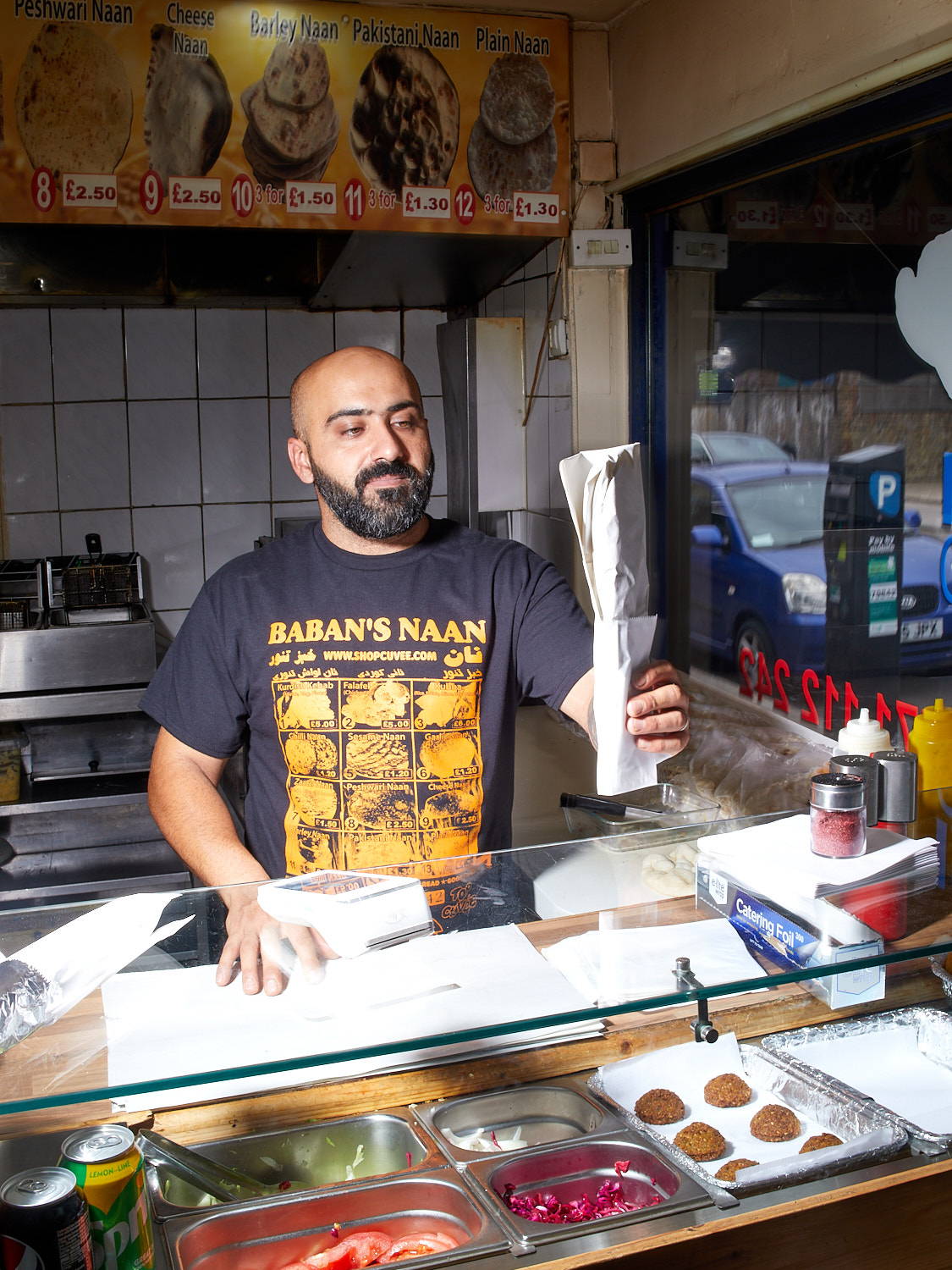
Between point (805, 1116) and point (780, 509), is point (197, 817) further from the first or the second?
point (780, 509)

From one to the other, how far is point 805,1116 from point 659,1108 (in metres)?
0.16

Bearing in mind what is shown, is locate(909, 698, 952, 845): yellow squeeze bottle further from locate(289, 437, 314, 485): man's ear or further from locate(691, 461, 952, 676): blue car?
locate(289, 437, 314, 485): man's ear

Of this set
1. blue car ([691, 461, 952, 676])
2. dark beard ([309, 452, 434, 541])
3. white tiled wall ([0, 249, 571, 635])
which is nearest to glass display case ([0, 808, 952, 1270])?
dark beard ([309, 452, 434, 541])

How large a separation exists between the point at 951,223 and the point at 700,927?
1233 millimetres

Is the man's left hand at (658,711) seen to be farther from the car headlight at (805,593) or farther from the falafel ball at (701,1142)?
the car headlight at (805,593)

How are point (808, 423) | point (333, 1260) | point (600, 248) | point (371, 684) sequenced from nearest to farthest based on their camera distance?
point (333, 1260), point (371, 684), point (808, 423), point (600, 248)

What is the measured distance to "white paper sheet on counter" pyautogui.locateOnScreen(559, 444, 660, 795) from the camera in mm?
1098

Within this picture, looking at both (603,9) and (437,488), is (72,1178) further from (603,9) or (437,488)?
(437,488)

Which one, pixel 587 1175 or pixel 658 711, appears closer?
pixel 587 1175

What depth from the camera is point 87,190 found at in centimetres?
270

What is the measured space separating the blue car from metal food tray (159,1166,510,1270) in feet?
4.14

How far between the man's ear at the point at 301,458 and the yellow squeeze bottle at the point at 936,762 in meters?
1.01

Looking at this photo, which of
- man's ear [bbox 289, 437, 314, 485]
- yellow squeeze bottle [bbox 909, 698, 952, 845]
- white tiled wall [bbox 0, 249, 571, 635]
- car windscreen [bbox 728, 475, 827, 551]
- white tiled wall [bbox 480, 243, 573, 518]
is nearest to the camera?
yellow squeeze bottle [bbox 909, 698, 952, 845]

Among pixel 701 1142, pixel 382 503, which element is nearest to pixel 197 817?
pixel 382 503
